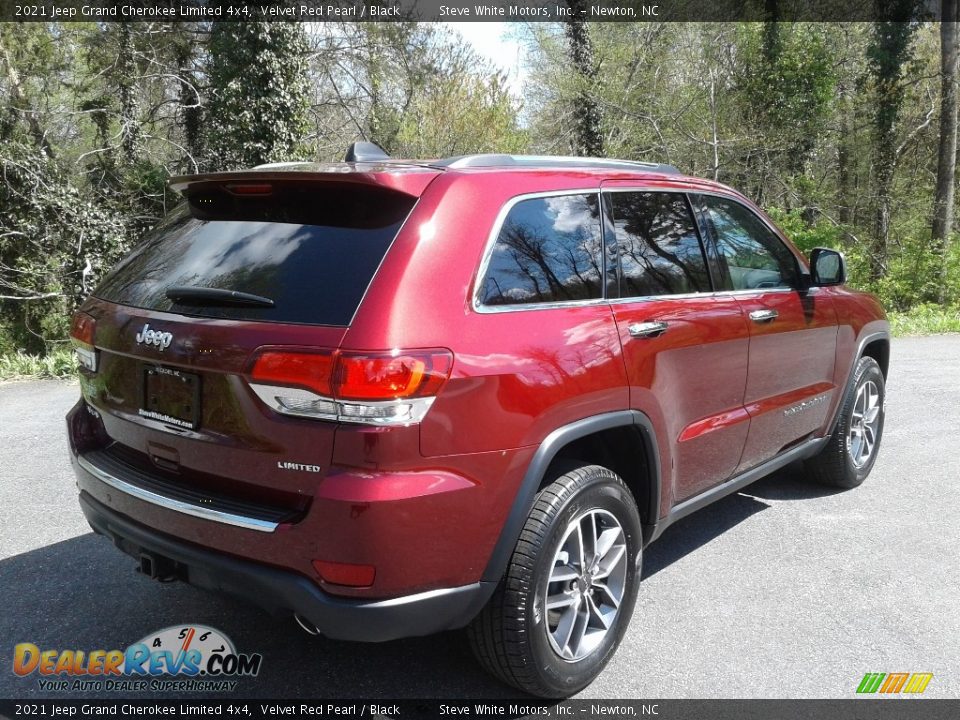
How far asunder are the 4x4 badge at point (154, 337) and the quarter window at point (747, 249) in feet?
8.09

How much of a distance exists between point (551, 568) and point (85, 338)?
1938 mm

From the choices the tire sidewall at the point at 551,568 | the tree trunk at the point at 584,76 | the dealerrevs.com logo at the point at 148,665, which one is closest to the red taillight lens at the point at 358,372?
the tire sidewall at the point at 551,568

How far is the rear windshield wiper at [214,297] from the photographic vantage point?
2377 mm

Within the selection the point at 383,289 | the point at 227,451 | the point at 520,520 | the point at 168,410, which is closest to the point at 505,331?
the point at 383,289

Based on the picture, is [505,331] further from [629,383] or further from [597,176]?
[597,176]

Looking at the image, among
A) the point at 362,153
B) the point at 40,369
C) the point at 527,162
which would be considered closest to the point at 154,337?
the point at 362,153

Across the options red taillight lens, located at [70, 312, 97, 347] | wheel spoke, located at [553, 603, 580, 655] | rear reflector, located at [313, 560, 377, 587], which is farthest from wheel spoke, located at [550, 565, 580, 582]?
red taillight lens, located at [70, 312, 97, 347]

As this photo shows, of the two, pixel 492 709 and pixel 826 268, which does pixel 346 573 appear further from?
pixel 826 268

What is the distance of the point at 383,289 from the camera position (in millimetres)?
2256

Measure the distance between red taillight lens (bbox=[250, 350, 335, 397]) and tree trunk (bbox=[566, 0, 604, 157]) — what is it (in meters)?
17.4

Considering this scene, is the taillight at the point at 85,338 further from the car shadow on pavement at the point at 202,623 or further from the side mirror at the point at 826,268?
the side mirror at the point at 826,268

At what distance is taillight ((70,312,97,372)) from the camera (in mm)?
2889

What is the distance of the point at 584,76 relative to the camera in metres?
18.6

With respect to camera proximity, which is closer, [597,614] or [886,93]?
[597,614]
